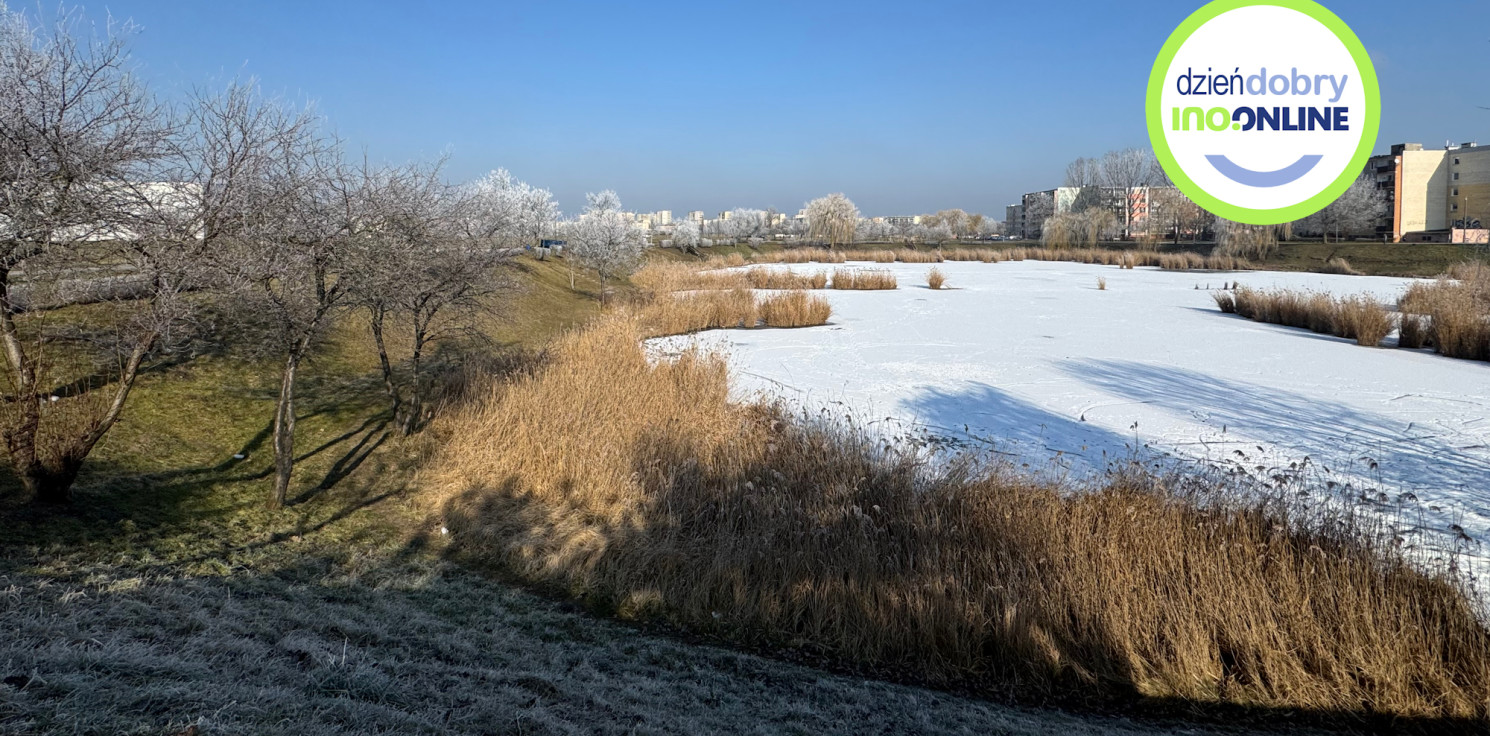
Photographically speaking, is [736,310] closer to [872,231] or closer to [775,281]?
[775,281]

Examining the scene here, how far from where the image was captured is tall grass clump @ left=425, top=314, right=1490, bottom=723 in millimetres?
4352

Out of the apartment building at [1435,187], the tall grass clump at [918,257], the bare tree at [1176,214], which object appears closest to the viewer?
the tall grass clump at [918,257]

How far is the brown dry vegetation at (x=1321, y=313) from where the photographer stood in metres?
14.3

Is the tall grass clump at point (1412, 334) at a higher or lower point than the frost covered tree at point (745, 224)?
lower

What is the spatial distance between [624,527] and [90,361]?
20.6ft

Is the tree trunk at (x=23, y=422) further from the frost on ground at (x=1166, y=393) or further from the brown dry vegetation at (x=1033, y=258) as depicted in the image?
the brown dry vegetation at (x=1033, y=258)

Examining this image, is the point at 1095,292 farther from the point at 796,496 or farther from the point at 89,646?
the point at 89,646

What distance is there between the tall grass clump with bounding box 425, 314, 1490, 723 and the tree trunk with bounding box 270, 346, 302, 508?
1159mm

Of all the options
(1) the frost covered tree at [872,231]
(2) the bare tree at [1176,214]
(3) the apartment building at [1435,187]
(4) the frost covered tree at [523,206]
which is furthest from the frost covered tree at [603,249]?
(3) the apartment building at [1435,187]

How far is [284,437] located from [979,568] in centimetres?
528

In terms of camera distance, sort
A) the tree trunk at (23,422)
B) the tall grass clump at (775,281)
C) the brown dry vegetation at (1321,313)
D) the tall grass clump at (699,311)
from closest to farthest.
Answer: the tree trunk at (23,422) < the brown dry vegetation at (1321,313) < the tall grass clump at (699,311) < the tall grass clump at (775,281)

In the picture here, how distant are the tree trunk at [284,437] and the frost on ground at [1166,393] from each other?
476 centimetres

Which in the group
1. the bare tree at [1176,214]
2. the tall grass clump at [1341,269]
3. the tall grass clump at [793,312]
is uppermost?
the bare tree at [1176,214]

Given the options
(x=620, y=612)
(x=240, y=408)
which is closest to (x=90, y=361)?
(x=240, y=408)
